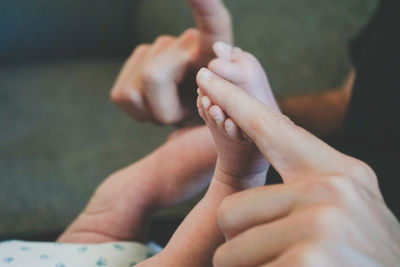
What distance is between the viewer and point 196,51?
1.96ft

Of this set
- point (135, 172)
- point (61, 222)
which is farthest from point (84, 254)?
point (61, 222)

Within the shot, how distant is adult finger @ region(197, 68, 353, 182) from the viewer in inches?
10.6

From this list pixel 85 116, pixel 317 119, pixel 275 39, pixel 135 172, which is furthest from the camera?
pixel 275 39

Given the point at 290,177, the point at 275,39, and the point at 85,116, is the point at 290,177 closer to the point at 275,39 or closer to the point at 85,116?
the point at 85,116

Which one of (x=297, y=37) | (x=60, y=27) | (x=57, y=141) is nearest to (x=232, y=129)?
(x=57, y=141)

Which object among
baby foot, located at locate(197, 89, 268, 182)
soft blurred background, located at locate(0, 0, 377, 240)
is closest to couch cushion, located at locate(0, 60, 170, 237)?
soft blurred background, located at locate(0, 0, 377, 240)

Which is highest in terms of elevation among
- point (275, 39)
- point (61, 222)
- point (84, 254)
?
point (275, 39)

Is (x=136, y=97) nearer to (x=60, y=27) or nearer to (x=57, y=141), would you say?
(x=57, y=141)

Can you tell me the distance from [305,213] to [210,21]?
36 cm

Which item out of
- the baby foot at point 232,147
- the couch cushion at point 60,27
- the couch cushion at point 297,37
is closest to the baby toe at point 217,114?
the baby foot at point 232,147

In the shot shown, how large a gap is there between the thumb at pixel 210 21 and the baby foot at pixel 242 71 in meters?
0.09

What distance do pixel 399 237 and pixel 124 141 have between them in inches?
25.2

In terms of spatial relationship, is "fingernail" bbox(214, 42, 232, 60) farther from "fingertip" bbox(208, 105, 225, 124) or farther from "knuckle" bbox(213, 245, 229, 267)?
"knuckle" bbox(213, 245, 229, 267)

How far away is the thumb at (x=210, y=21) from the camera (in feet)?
1.71
